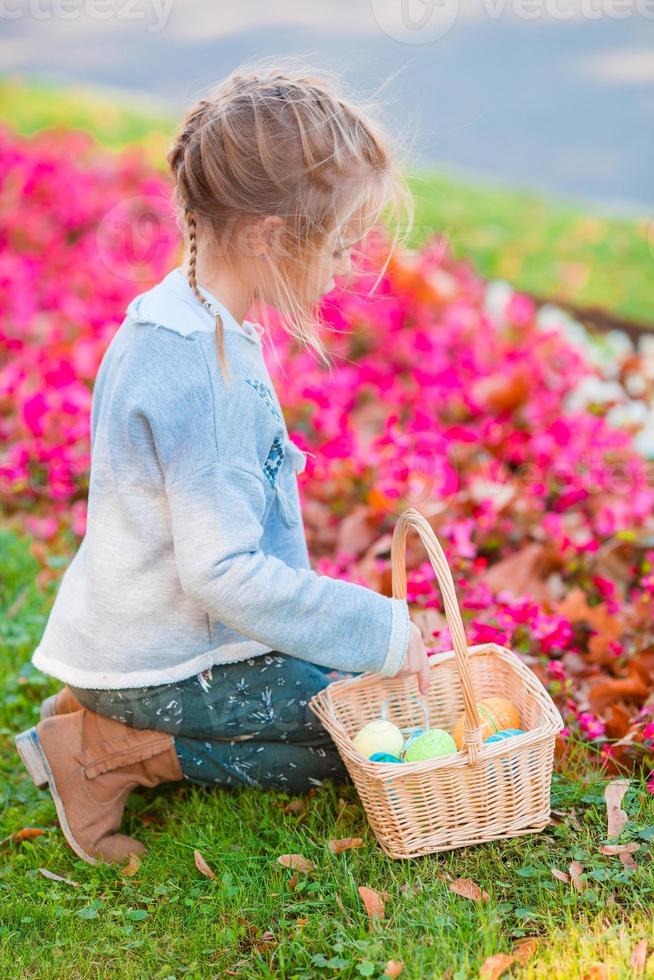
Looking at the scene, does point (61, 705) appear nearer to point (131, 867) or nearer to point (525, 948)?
point (131, 867)

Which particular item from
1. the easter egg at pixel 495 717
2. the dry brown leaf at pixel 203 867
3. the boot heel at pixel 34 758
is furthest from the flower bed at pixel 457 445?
the boot heel at pixel 34 758

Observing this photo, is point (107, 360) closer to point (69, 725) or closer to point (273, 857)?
point (69, 725)

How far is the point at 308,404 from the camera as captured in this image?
3.86m

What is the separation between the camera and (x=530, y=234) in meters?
6.77

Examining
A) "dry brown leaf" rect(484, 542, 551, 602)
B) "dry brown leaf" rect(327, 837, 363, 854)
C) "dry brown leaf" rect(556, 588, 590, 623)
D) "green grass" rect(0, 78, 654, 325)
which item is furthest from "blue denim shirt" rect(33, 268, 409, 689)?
"green grass" rect(0, 78, 654, 325)

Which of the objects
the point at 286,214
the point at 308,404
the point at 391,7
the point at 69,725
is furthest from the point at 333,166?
the point at 391,7

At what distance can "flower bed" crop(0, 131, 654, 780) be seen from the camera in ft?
8.79

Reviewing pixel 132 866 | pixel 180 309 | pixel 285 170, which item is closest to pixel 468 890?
pixel 132 866

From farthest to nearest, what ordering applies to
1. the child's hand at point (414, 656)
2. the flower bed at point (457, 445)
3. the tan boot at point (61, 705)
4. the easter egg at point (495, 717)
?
the flower bed at point (457, 445) → the tan boot at point (61, 705) → the easter egg at point (495, 717) → the child's hand at point (414, 656)

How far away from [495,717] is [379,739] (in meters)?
0.25

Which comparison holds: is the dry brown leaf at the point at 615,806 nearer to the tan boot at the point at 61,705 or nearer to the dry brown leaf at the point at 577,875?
the dry brown leaf at the point at 577,875

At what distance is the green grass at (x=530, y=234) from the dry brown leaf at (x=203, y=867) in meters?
3.53

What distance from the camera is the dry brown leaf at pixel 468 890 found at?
1904 millimetres

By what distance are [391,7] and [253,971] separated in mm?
7373
